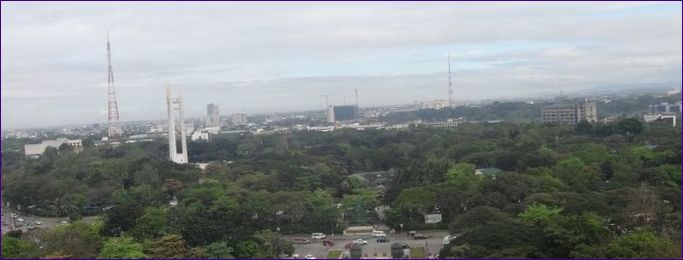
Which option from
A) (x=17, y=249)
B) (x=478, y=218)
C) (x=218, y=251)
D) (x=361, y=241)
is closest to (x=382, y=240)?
(x=361, y=241)

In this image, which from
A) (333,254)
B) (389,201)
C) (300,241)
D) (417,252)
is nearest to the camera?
(417,252)

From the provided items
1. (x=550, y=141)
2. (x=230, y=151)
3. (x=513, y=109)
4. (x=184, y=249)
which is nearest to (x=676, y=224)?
(x=184, y=249)

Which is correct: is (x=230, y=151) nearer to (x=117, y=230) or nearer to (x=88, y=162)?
(x=88, y=162)

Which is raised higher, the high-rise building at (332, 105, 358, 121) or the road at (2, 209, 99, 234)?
the high-rise building at (332, 105, 358, 121)

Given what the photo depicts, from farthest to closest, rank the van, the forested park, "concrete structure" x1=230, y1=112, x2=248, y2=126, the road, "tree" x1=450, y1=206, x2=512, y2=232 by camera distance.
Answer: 1. "concrete structure" x1=230, y1=112, x2=248, y2=126
2. the road
3. the van
4. "tree" x1=450, y1=206, x2=512, y2=232
5. the forested park

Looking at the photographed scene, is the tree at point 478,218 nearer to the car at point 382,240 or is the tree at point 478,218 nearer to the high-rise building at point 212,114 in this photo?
the car at point 382,240

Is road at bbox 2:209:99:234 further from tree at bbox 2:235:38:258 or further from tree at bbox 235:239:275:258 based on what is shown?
tree at bbox 235:239:275:258

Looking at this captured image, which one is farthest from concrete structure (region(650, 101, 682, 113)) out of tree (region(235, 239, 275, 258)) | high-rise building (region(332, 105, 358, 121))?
tree (region(235, 239, 275, 258))

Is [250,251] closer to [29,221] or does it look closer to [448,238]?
[448,238]
